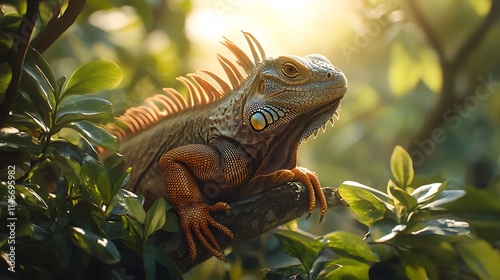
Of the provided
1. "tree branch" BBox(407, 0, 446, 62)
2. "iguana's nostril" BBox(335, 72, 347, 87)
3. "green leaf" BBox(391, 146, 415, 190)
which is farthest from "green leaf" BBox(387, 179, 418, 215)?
"tree branch" BBox(407, 0, 446, 62)

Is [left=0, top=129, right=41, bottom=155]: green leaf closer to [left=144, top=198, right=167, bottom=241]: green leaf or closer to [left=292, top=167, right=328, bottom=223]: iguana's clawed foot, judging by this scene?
[left=144, top=198, right=167, bottom=241]: green leaf

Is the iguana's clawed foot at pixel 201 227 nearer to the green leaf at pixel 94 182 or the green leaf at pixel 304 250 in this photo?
the green leaf at pixel 304 250

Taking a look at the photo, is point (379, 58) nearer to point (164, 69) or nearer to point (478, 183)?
point (478, 183)

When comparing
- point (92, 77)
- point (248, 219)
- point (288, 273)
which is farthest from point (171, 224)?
point (92, 77)

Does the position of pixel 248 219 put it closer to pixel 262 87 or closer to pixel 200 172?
pixel 200 172

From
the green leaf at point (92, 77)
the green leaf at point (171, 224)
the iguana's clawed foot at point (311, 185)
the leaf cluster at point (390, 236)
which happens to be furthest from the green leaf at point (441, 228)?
the green leaf at point (92, 77)

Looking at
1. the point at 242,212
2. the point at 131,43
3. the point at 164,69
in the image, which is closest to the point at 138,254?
the point at 242,212
